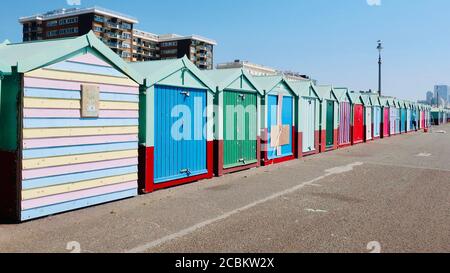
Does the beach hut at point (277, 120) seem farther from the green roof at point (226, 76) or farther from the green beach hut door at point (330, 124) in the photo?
the green beach hut door at point (330, 124)

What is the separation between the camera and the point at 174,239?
5738 millimetres

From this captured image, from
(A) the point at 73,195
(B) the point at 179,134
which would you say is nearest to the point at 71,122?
(A) the point at 73,195

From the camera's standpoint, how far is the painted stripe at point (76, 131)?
667cm

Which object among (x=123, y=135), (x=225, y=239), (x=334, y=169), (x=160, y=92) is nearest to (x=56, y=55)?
(x=123, y=135)

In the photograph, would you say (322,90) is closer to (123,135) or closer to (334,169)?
(334,169)

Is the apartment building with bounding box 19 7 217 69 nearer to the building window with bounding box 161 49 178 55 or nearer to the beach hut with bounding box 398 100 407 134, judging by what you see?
the building window with bounding box 161 49 178 55

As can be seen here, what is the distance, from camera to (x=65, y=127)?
23.7 feet

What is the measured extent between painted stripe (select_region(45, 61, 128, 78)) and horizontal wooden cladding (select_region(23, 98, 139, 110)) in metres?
0.56

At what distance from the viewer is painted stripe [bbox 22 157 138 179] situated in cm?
668

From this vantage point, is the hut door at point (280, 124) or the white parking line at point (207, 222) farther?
the hut door at point (280, 124)

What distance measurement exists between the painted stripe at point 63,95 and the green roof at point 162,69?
71cm

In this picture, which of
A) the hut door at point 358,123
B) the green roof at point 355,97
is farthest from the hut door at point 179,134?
the hut door at point 358,123

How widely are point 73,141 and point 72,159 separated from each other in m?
0.33

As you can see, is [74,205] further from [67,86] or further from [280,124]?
[280,124]
